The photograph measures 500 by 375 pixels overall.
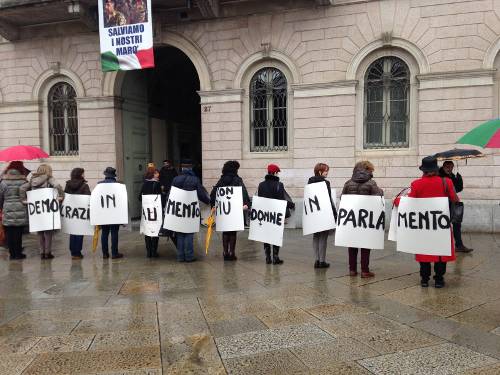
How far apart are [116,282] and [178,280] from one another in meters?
0.94

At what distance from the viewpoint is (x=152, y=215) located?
880cm

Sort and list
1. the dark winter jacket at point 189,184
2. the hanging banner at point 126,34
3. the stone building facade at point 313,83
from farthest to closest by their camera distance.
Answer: the hanging banner at point 126,34 → the stone building facade at point 313,83 → the dark winter jacket at point 189,184

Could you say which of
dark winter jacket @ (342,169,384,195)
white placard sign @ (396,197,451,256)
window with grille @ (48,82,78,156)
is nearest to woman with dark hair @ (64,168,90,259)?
dark winter jacket @ (342,169,384,195)

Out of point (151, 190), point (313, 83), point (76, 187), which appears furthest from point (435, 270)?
point (313, 83)

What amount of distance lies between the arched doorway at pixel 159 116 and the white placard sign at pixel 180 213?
633 centimetres

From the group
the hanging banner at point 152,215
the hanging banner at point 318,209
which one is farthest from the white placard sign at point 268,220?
the hanging banner at point 152,215

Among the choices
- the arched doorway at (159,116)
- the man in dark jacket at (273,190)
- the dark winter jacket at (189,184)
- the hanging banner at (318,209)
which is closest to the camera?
the hanging banner at (318,209)

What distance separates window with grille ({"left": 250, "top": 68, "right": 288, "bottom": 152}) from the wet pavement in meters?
5.03

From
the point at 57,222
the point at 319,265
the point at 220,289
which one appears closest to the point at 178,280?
the point at 220,289

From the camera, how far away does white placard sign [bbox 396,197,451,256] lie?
20.7 ft

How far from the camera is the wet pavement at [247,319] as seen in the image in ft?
13.9

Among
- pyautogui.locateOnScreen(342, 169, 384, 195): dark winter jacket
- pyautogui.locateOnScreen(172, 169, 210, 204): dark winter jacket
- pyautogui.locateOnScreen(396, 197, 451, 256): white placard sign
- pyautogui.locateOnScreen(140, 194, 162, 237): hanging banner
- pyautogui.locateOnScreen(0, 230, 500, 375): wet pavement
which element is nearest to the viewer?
pyautogui.locateOnScreen(0, 230, 500, 375): wet pavement

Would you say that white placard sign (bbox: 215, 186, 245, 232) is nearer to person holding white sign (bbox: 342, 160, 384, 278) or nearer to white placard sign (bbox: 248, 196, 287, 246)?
white placard sign (bbox: 248, 196, 287, 246)

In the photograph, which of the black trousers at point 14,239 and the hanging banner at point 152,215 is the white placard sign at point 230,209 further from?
the black trousers at point 14,239
